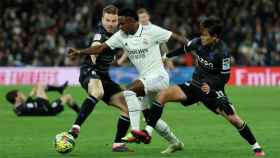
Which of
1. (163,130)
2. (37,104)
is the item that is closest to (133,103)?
(163,130)

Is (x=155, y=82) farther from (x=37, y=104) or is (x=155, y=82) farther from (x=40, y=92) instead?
(x=40, y=92)

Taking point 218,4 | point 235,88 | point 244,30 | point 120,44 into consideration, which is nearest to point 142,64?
point 120,44

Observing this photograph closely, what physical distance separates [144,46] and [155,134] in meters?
3.63

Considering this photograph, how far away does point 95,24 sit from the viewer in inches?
1483

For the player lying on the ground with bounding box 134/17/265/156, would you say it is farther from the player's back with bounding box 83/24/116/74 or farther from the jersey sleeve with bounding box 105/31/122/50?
the player's back with bounding box 83/24/116/74

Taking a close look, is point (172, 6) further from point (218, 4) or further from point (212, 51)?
point (212, 51)

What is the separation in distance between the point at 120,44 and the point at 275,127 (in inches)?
210

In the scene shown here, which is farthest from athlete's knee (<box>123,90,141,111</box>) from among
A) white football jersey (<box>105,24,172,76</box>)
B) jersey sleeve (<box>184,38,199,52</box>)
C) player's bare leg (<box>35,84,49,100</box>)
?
player's bare leg (<box>35,84,49,100</box>)

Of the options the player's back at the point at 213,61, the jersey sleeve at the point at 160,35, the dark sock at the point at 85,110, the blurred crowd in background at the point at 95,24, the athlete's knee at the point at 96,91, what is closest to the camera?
the player's back at the point at 213,61

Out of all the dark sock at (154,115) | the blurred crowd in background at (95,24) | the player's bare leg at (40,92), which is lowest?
the blurred crowd in background at (95,24)

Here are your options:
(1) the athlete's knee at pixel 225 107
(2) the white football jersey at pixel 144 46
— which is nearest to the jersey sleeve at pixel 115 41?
(2) the white football jersey at pixel 144 46

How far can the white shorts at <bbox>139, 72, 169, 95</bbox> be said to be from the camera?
11.7 meters

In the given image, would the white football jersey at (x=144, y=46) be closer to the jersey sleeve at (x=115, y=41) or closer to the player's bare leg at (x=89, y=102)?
the jersey sleeve at (x=115, y=41)

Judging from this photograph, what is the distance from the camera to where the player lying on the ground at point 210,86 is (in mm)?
11375
